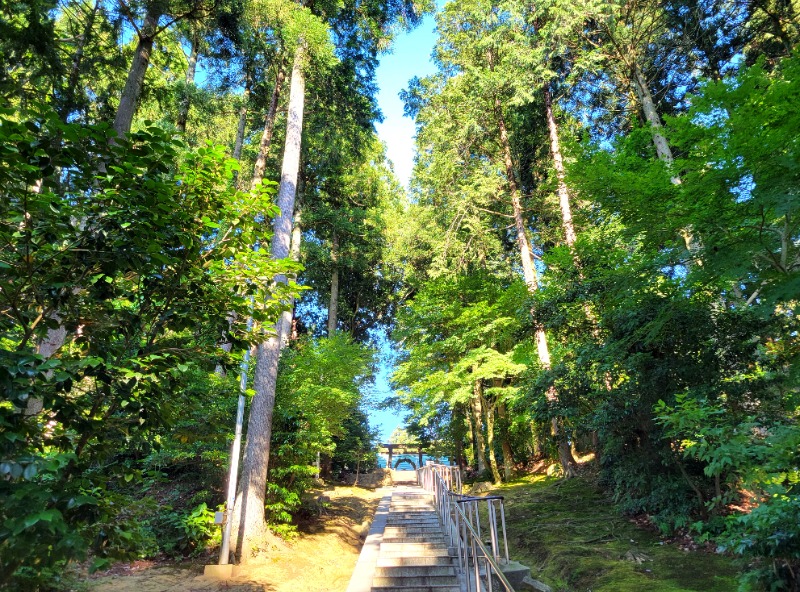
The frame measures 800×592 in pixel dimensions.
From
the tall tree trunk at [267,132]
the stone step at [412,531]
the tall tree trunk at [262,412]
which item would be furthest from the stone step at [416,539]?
the tall tree trunk at [267,132]

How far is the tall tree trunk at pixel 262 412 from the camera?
30.3 feet

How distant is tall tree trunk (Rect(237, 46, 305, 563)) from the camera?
923 cm

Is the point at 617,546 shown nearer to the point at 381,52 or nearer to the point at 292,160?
the point at 292,160

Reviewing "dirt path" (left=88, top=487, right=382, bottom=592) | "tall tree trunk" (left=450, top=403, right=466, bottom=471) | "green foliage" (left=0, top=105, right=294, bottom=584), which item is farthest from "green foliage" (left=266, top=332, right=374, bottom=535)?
"tall tree trunk" (left=450, top=403, right=466, bottom=471)

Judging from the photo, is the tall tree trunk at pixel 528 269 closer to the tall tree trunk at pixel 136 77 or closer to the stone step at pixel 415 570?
the stone step at pixel 415 570

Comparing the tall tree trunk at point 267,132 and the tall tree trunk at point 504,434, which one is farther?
the tall tree trunk at point 504,434

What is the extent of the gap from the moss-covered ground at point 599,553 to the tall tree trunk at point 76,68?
10.3 m

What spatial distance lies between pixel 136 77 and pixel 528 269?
11976 millimetres

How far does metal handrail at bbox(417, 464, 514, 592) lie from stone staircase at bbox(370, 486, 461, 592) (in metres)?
0.24

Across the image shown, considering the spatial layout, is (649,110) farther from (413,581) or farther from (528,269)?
(413,581)

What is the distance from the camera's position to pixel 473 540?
449cm

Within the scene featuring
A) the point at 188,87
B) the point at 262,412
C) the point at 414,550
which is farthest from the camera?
the point at 188,87

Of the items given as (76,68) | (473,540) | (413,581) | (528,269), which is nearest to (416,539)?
(413,581)

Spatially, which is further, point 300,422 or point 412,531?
point 300,422
